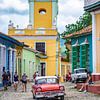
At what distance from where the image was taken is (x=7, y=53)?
3950cm

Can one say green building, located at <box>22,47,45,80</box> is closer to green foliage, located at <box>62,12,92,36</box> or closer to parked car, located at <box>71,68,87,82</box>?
green foliage, located at <box>62,12,92,36</box>

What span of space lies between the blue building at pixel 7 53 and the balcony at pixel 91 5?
7.81 meters

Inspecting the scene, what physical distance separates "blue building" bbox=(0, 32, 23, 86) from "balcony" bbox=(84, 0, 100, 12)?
7.81m

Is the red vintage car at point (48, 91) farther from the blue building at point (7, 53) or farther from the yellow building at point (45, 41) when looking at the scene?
the yellow building at point (45, 41)

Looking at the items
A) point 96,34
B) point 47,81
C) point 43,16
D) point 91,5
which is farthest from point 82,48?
point 43,16

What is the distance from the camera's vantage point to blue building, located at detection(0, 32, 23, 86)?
120 feet

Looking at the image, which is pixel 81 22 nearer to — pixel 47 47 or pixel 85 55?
pixel 47 47

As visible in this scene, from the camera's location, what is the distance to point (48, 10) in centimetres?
7125

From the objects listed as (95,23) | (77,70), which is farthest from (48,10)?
(95,23)

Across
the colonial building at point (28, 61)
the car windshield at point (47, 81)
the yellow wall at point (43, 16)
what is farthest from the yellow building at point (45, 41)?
the car windshield at point (47, 81)

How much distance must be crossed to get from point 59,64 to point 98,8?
39269 mm

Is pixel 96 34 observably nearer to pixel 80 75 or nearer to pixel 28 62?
pixel 80 75

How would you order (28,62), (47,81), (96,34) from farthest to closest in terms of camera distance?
Result: (28,62), (96,34), (47,81)

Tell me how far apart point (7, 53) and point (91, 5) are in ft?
37.5
